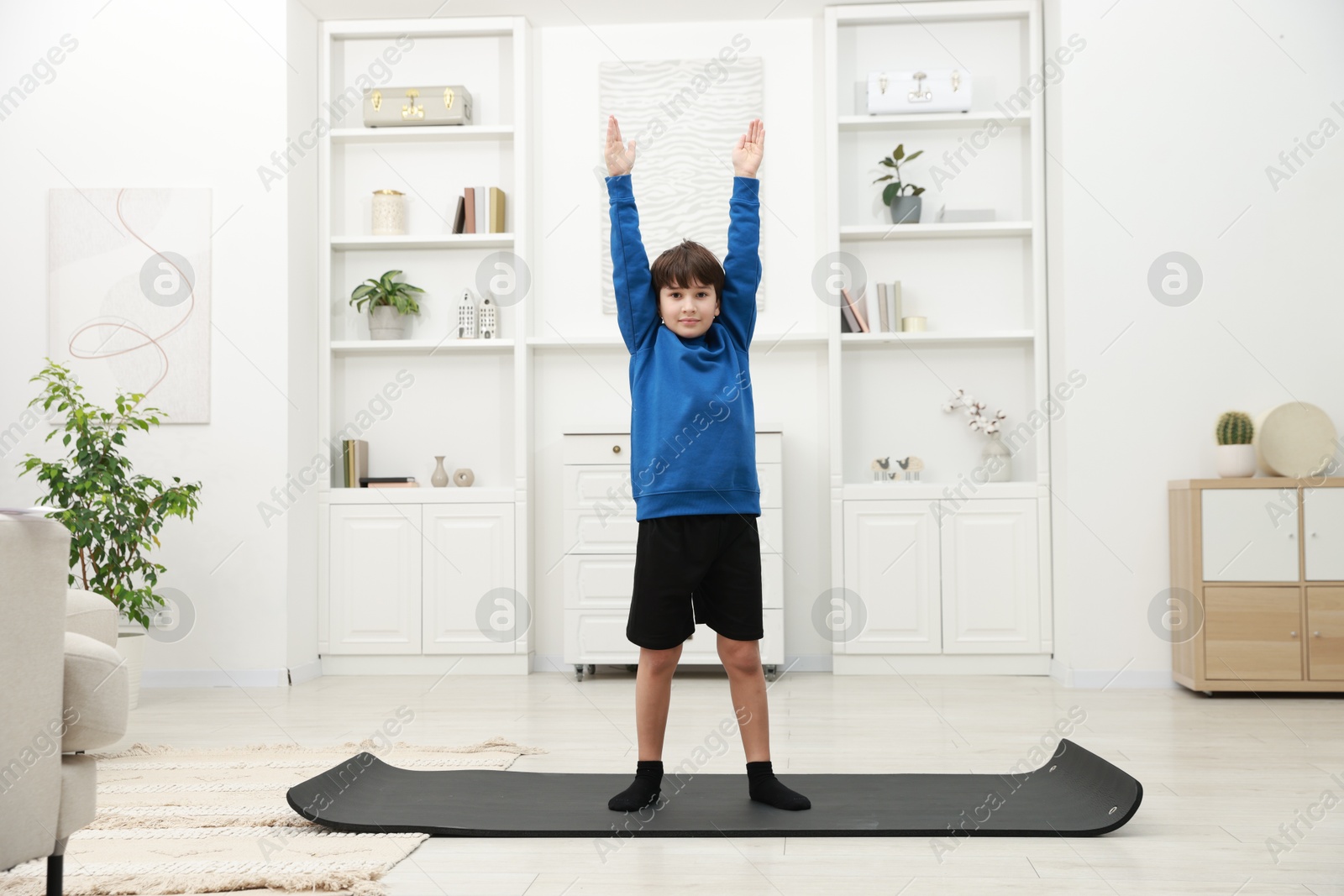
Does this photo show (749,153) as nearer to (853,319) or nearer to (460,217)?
(853,319)

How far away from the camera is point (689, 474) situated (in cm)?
202

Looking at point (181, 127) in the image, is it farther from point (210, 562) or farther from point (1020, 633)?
point (1020, 633)

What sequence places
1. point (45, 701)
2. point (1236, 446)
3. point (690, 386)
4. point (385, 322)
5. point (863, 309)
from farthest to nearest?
1. point (385, 322)
2. point (863, 309)
3. point (1236, 446)
4. point (690, 386)
5. point (45, 701)

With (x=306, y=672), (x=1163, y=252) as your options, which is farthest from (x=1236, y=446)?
(x=306, y=672)

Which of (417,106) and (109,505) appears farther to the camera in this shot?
(417,106)

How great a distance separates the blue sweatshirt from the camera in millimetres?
2016

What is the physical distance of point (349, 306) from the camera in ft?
14.3

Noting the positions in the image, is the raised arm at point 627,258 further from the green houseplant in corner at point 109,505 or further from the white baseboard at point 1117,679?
the white baseboard at point 1117,679

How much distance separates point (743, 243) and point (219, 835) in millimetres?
1527

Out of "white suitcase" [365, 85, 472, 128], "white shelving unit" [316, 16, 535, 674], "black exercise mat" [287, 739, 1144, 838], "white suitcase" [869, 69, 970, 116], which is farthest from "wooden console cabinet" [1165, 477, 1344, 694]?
"white suitcase" [365, 85, 472, 128]

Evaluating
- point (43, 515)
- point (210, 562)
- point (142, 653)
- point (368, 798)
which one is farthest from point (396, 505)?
point (43, 515)

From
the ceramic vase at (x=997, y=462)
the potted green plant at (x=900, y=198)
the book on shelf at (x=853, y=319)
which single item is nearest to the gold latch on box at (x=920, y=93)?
the potted green plant at (x=900, y=198)

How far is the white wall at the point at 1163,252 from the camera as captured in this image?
12.1ft

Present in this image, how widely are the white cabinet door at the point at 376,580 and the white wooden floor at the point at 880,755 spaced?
19 centimetres
